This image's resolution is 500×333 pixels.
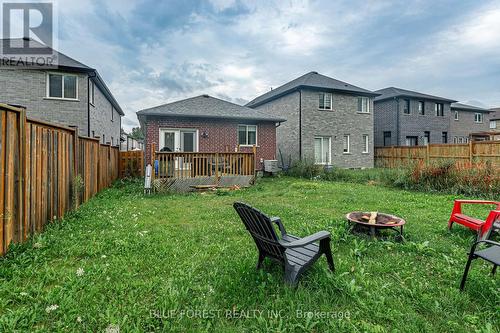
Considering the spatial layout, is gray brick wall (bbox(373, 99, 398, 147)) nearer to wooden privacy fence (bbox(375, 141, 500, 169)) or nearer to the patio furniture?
wooden privacy fence (bbox(375, 141, 500, 169))

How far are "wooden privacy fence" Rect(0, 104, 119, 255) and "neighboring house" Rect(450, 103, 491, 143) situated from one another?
3159 centimetres

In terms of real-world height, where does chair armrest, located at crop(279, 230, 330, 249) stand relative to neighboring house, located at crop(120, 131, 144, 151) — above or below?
below

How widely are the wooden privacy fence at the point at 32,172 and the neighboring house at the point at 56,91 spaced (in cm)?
931

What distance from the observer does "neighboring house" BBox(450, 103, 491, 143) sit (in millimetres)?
26312

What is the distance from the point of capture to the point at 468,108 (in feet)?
87.8

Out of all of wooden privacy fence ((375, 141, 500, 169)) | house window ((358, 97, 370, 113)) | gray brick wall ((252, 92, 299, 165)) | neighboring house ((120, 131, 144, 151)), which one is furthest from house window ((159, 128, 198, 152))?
neighboring house ((120, 131, 144, 151))

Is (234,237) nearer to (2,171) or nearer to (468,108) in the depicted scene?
(2,171)

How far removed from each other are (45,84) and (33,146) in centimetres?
1237

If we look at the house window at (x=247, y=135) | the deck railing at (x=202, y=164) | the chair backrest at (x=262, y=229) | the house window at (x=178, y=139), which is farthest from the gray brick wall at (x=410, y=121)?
the chair backrest at (x=262, y=229)

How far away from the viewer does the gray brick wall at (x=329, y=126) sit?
17156 millimetres

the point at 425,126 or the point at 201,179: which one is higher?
the point at 425,126

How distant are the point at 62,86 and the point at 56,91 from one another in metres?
0.39

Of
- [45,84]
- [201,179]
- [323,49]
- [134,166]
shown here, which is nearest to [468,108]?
[323,49]

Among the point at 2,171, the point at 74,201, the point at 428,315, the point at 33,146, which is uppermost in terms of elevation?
the point at 33,146
